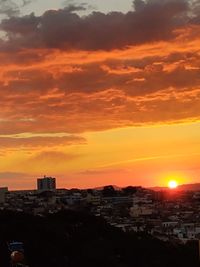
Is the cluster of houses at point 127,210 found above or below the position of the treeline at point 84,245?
above

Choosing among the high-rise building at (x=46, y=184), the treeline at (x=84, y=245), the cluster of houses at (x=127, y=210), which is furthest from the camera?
the high-rise building at (x=46, y=184)

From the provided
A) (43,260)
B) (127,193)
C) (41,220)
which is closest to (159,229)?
(41,220)

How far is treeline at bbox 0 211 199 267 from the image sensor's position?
132 ft

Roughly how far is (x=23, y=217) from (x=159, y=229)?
27.9 meters

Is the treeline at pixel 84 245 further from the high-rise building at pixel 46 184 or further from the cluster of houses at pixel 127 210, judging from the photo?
the high-rise building at pixel 46 184

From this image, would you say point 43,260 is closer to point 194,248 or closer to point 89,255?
point 89,255

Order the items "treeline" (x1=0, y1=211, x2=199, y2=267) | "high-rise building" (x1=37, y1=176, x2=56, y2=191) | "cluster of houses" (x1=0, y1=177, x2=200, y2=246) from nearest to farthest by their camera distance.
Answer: "treeline" (x1=0, y1=211, x2=199, y2=267) → "cluster of houses" (x1=0, y1=177, x2=200, y2=246) → "high-rise building" (x1=37, y1=176, x2=56, y2=191)

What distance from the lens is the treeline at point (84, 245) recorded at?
40344mm

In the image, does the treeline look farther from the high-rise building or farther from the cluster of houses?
the high-rise building

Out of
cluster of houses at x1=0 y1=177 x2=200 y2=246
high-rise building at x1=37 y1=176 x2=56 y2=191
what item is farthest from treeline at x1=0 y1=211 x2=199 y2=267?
high-rise building at x1=37 y1=176 x2=56 y2=191

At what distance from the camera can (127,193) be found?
13512 cm

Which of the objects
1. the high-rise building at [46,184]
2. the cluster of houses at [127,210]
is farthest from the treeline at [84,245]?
the high-rise building at [46,184]

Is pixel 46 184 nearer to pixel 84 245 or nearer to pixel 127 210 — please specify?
pixel 127 210

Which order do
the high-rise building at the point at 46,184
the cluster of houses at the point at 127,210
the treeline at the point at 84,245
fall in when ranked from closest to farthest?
1. the treeline at the point at 84,245
2. the cluster of houses at the point at 127,210
3. the high-rise building at the point at 46,184
